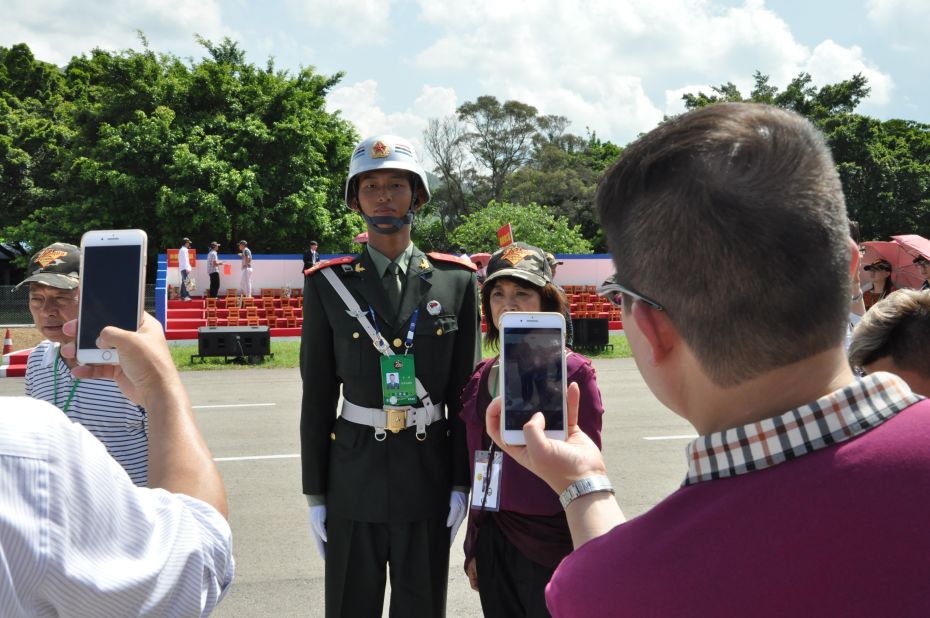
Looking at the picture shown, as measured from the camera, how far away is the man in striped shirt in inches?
113

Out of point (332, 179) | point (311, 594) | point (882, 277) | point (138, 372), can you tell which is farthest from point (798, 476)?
point (332, 179)

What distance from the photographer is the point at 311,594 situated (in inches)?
174

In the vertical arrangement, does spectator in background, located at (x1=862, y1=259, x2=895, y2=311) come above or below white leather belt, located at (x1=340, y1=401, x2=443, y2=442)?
above

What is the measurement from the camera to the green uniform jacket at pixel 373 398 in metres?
3.05

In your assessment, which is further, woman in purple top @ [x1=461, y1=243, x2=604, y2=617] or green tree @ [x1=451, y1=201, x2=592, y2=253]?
green tree @ [x1=451, y1=201, x2=592, y2=253]

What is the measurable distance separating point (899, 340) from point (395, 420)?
6.02 ft

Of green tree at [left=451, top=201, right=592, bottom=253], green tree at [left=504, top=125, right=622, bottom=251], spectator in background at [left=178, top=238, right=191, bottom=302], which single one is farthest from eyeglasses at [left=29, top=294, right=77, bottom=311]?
green tree at [left=504, top=125, right=622, bottom=251]

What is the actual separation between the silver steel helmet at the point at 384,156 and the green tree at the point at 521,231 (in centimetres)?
3083

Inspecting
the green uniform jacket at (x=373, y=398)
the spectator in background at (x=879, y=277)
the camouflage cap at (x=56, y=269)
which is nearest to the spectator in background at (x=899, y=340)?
the green uniform jacket at (x=373, y=398)

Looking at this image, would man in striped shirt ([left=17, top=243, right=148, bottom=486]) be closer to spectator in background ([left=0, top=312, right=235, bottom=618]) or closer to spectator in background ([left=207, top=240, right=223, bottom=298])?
spectator in background ([left=0, top=312, right=235, bottom=618])

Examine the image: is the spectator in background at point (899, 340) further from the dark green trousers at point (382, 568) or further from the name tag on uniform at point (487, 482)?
the dark green trousers at point (382, 568)

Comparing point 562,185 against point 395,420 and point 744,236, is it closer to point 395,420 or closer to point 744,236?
point 395,420

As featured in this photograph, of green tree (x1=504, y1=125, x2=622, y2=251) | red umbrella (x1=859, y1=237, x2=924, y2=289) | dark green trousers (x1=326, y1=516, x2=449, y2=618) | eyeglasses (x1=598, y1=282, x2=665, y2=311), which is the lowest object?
dark green trousers (x1=326, y1=516, x2=449, y2=618)

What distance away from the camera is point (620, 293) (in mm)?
1195
